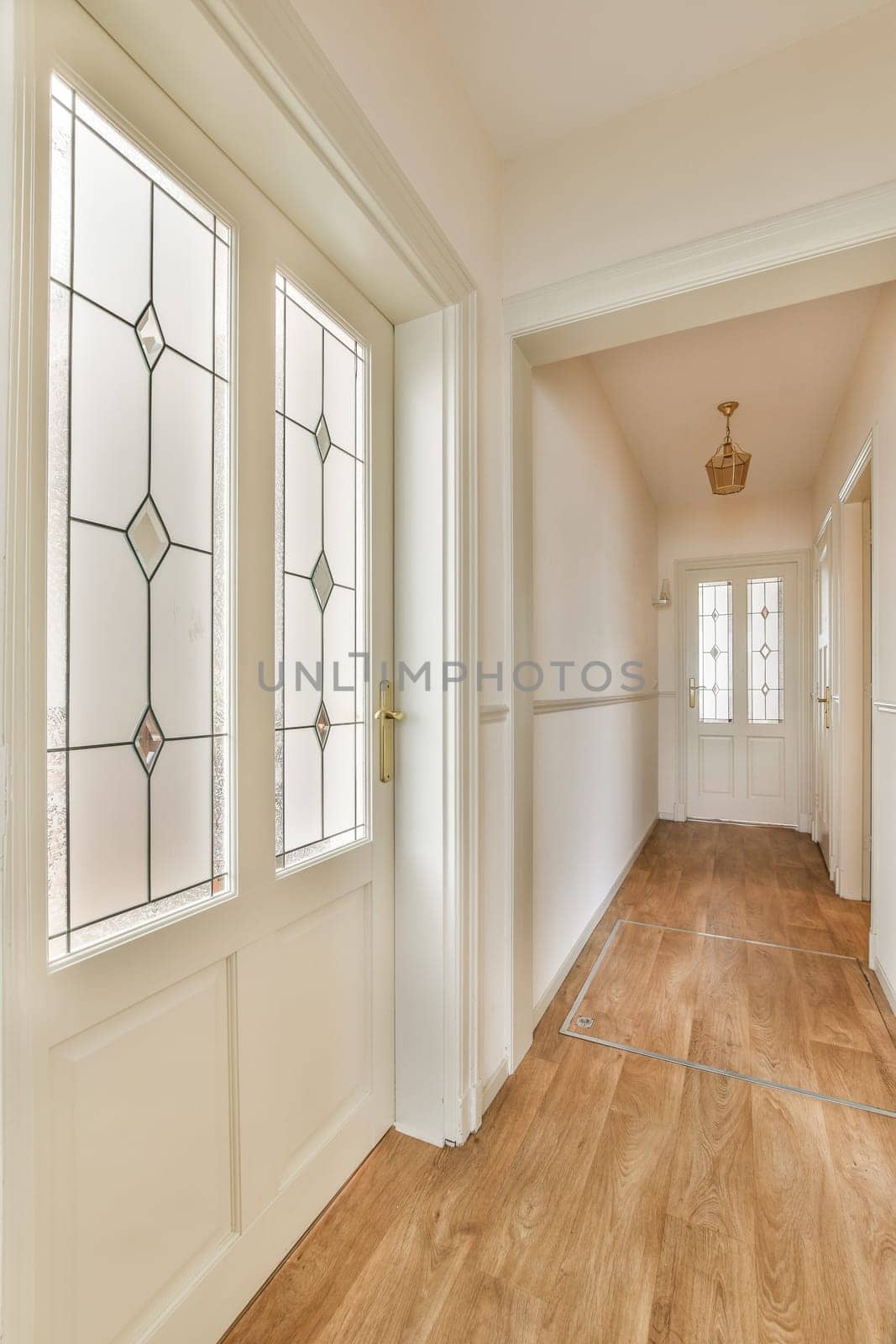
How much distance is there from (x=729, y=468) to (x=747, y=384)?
→ 1.36 ft

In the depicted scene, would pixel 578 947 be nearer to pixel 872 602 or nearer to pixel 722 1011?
pixel 722 1011

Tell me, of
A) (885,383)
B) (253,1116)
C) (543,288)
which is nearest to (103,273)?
(543,288)

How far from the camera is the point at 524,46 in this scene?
155 cm

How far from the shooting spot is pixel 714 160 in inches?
63.4

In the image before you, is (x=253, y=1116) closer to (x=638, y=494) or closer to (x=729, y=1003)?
(x=729, y=1003)

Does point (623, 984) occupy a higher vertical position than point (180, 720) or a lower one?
lower

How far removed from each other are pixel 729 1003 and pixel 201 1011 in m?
1.91

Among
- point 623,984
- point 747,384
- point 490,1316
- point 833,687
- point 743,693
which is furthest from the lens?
point 743,693

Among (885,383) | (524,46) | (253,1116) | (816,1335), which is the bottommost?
(816,1335)

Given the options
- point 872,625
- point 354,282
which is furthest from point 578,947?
point 354,282

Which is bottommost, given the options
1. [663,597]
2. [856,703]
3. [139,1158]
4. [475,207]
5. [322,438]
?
[139,1158]

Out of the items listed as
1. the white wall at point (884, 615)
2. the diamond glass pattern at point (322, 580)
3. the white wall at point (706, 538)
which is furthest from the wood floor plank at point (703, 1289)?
the white wall at point (706, 538)

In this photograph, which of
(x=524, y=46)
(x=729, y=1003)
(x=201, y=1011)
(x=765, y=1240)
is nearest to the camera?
(x=201, y=1011)

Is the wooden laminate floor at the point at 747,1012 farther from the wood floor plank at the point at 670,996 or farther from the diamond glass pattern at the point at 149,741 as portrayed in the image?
the diamond glass pattern at the point at 149,741
